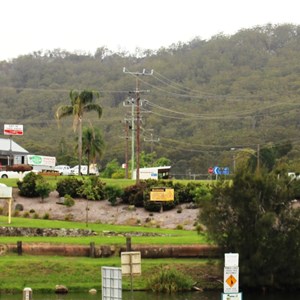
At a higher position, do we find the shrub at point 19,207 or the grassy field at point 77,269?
the shrub at point 19,207

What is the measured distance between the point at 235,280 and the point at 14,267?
19295 millimetres

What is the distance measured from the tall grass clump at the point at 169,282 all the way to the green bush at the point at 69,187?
87.5 feet

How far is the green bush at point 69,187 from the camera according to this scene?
226 ft

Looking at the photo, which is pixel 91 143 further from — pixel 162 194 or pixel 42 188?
pixel 162 194

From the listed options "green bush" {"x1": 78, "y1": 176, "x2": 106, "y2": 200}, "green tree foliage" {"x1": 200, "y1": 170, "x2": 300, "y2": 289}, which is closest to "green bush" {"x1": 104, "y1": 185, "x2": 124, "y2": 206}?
"green bush" {"x1": 78, "y1": 176, "x2": 106, "y2": 200}

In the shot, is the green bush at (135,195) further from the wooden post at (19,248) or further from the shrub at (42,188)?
the wooden post at (19,248)

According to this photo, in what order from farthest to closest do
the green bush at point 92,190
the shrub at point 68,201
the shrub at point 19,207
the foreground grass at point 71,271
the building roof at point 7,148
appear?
the building roof at point 7,148 < the green bush at point 92,190 < the shrub at point 68,201 < the shrub at point 19,207 < the foreground grass at point 71,271

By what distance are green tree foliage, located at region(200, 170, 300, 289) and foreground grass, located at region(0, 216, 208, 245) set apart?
1.86 metres

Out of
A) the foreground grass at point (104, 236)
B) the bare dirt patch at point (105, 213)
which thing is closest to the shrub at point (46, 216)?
the bare dirt patch at point (105, 213)

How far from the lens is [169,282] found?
4238cm

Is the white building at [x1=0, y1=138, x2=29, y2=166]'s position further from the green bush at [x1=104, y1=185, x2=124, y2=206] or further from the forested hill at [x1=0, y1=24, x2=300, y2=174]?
the green bush at [x1=104, y1=185, x2=124, y2=206]

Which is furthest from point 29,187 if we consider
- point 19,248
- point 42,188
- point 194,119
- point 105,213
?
point 194,119

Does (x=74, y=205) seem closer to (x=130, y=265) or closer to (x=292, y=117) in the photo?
(x=130, y=265)

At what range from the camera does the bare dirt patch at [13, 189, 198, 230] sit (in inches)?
2489
